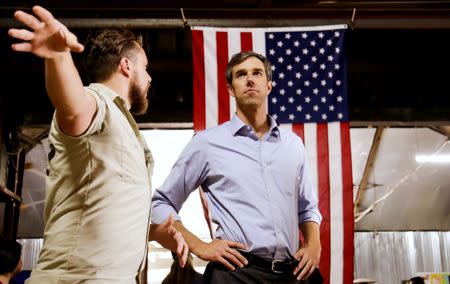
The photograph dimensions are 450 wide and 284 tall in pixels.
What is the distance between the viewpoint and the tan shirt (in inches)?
63.4

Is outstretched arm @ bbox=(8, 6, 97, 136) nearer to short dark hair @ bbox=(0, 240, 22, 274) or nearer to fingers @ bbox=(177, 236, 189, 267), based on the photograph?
fingers @ bbox=(177, 236, 189, 267)

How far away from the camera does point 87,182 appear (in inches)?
66.4

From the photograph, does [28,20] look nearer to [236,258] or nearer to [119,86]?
[119,86]

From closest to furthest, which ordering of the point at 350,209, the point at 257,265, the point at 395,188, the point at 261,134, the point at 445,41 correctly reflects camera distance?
the point at 257,265, the point at 261,134, the point at 350,209, the point at 445,41, the point at 395,188

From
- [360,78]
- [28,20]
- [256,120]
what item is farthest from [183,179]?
[360,78]

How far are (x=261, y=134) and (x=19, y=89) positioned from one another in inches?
161

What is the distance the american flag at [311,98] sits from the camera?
372 centimetres

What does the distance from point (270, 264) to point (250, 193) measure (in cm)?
39

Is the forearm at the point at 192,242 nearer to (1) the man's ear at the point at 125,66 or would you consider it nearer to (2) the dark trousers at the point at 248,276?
(2) the dark trousers at the point at 248,276

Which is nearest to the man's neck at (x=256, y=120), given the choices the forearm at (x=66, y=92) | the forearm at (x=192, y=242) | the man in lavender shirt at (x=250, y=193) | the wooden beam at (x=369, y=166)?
the man in lavender shirt at (x=250, y=193)

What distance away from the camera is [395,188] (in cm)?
1047

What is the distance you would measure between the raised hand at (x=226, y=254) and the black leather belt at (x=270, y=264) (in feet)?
0.14

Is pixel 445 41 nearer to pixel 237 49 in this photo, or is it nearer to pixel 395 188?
pixel 237 49
